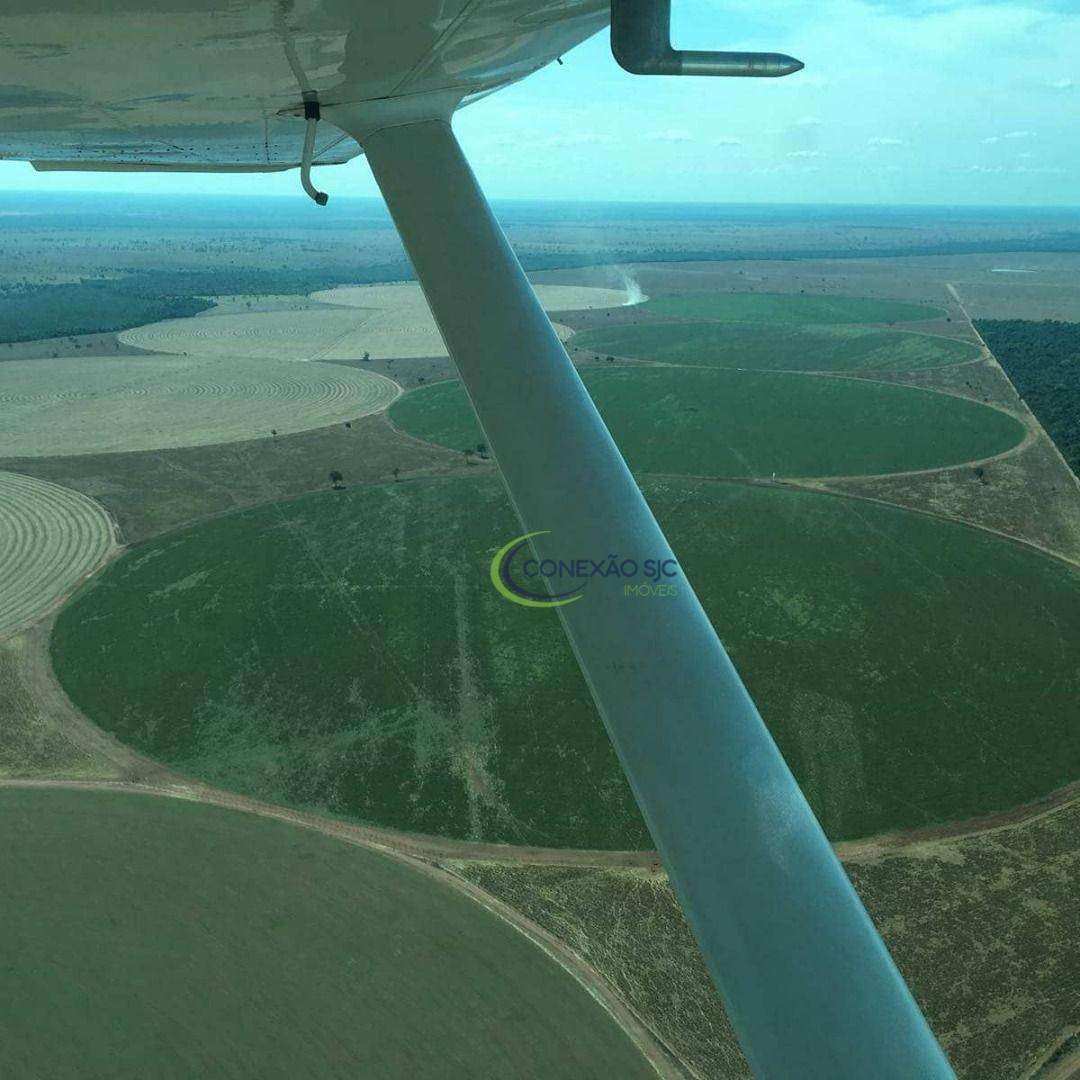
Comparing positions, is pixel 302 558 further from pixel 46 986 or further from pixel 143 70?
pixel 143 70

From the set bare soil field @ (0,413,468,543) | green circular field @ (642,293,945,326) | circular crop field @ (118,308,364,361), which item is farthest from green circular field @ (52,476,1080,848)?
green circular field @ (642,293,945,326)

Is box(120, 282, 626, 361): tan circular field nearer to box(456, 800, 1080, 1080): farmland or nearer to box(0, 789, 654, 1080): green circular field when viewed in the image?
box(0, 789, 654, 1080): green circular field

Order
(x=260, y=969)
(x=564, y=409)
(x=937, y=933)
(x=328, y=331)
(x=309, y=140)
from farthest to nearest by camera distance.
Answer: (x=328, y=331), (x=937, y=933), (x=260, y=969), (x=309, y=140), (x=564, y=409)

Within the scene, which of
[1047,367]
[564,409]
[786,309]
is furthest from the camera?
[786,309]

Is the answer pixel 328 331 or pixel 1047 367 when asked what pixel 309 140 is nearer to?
pixel 1047 367

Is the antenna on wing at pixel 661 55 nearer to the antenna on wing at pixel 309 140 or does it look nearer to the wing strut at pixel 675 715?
the wing strut at pixel 675 715

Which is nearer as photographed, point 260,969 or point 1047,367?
point 260,969

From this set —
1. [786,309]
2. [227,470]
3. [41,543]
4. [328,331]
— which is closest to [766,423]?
[227,470]
